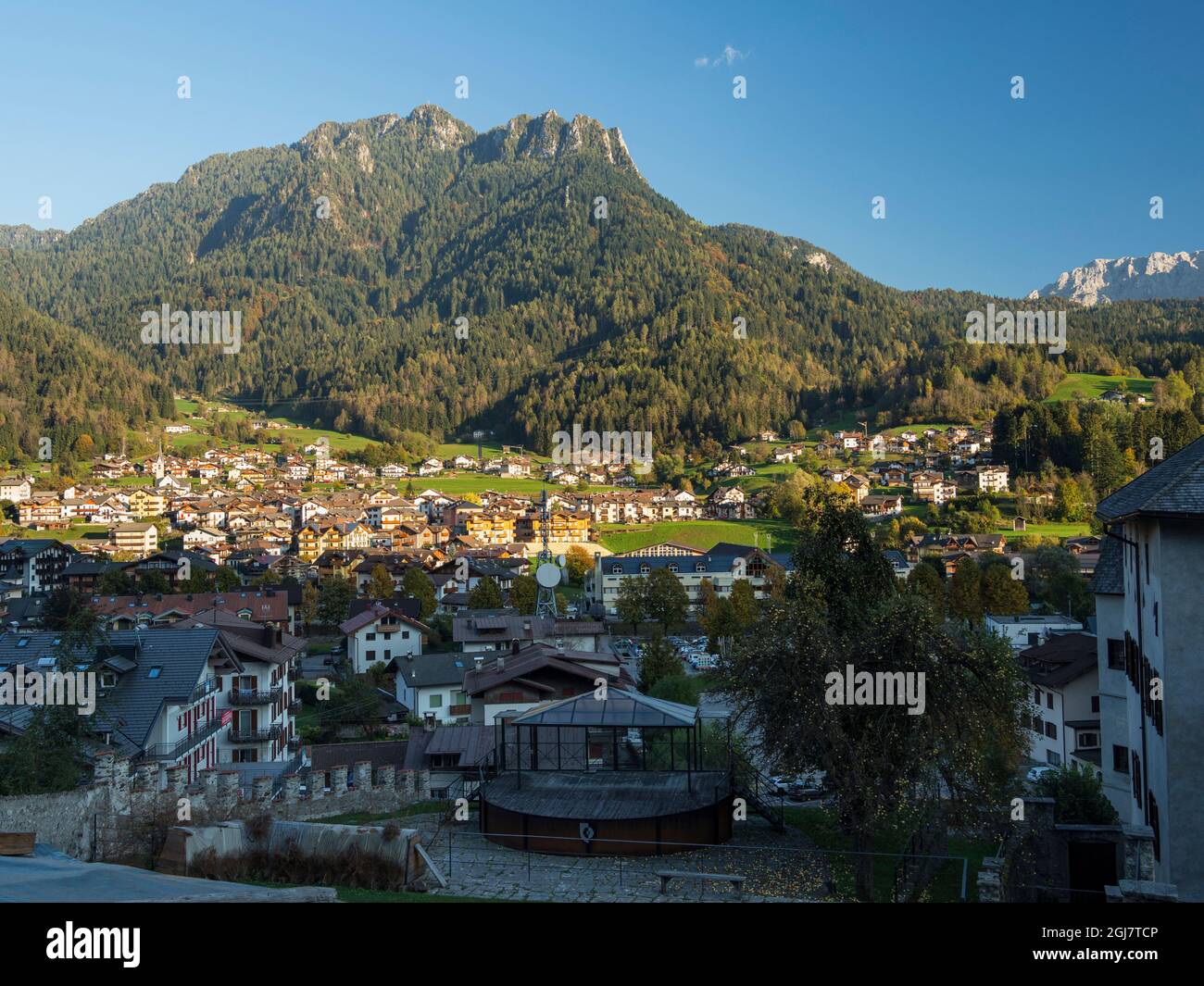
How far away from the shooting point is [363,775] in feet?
70.2

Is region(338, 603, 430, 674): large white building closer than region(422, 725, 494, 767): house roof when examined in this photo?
No

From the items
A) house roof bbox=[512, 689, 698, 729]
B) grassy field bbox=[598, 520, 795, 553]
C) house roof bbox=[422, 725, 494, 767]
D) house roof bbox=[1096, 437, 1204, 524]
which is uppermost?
house roof bbox=[1096, 437, 1204, 524]

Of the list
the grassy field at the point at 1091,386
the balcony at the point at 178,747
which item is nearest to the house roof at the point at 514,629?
the balcony at the point at 178,747

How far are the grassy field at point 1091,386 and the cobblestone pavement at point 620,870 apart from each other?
13786cm

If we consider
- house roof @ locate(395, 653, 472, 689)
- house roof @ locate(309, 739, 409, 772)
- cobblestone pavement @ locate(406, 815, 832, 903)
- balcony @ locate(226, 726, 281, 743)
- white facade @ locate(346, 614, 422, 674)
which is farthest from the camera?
white facade @ locate(346, 614, 422, 674)

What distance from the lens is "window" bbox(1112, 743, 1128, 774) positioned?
75.6 feet

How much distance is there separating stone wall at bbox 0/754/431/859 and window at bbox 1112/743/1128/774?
16096 mm

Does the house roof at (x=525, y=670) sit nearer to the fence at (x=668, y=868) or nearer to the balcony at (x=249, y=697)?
the balcony at (x=249, y=697)

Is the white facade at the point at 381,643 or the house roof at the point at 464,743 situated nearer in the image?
the house roof at the point at 464,743

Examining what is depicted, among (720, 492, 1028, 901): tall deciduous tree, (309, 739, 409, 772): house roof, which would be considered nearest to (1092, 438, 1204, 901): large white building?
(720, 492, 1028, 901): tall deciduous tree

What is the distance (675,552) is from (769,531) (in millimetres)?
14979

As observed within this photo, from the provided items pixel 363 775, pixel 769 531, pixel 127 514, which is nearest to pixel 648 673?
pixel 363 775

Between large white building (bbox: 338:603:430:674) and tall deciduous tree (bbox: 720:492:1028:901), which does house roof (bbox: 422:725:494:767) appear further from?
large white building (bbox: 338:603:430:674)

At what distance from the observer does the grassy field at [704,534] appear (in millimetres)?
103125
